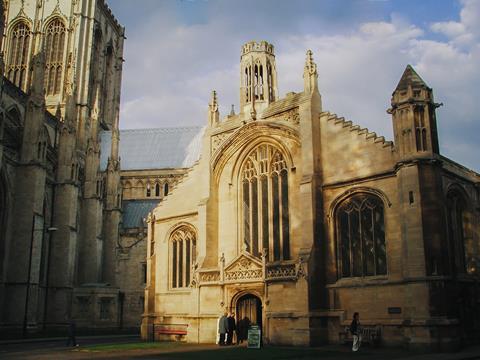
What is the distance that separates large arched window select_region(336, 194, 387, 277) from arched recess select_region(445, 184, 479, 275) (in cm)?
303

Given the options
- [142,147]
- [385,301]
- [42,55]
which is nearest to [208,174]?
[385,301]

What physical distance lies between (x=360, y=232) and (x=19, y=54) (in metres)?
55.3

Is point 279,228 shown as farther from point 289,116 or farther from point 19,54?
point 19,54

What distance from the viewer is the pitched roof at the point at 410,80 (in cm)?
2217

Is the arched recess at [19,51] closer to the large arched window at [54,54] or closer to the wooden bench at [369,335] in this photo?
the large arched window at [54,54]

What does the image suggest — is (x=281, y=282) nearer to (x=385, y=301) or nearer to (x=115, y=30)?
(x=385, y=301)

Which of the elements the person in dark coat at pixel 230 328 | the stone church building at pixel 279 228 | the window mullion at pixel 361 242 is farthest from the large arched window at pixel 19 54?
the window mullion at pixel 361 242

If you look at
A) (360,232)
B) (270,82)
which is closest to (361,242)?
(360,232)

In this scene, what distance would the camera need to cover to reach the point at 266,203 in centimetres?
2736

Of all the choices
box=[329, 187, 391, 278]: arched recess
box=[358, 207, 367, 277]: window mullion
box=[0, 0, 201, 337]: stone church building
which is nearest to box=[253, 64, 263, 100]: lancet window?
box=[329, 187, 391, 278]: arched recess

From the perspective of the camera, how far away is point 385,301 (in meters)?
21.7

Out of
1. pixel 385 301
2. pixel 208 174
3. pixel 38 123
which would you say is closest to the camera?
pixel 385 301

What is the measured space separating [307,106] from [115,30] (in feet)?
183

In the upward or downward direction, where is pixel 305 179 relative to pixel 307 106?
downward
